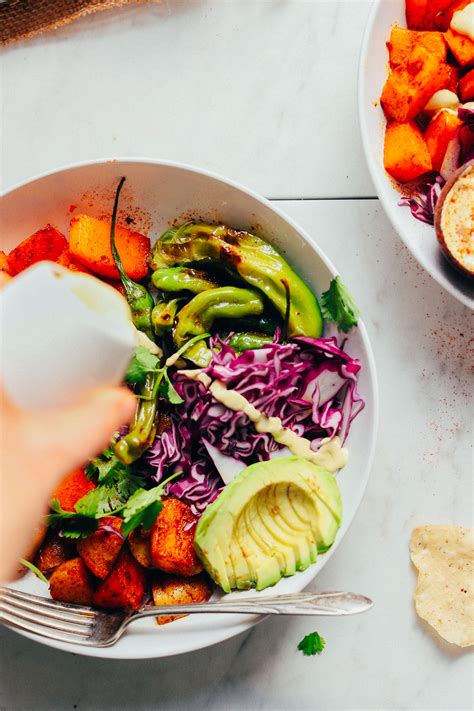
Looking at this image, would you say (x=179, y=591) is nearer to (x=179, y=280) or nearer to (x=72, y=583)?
(x=72, y=583)

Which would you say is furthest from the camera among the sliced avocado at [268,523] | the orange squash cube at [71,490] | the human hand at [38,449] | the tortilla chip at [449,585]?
the tortilla chip at [449,585]

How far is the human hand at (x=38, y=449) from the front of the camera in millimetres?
1331

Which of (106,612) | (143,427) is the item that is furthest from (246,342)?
(106,612)

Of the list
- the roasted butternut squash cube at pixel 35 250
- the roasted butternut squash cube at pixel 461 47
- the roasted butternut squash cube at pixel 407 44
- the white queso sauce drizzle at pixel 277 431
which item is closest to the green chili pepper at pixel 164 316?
the white queso sauce drizzle at pixel 277 431

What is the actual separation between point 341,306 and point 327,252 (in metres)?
0.26

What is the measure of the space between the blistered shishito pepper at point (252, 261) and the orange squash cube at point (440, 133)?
0.41 metres

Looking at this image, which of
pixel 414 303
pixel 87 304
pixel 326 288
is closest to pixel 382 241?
pixel 414 303

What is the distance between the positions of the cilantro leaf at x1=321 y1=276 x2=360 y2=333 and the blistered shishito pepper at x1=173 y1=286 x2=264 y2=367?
15 cm

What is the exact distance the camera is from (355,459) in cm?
154

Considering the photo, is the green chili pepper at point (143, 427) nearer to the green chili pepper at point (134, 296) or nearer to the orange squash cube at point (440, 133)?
the green chili pepper at point (134, 296)

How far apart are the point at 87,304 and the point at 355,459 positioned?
0.63 metres

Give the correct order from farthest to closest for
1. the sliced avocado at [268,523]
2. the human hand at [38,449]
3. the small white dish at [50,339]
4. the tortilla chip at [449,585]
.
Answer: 1. the tortilla chip at [449,585]
2. the sliced avocado at [268,523]
3. the human hand at [38,449]
4. the small white dish at [50,339]

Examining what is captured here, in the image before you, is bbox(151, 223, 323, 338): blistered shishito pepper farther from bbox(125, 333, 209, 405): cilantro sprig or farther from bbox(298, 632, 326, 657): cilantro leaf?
bbox(298, 632, 326, 657): cilantro leaf

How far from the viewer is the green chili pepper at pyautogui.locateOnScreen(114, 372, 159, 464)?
153cm
